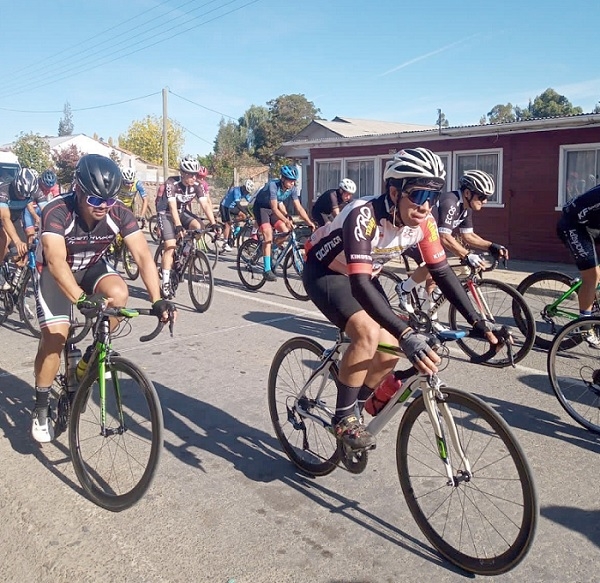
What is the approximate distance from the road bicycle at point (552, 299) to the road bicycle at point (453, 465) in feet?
9.59

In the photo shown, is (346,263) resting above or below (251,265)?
above

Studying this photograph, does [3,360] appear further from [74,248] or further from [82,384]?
[82,384]

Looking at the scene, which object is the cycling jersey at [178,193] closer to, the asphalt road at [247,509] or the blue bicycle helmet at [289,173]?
the blue bicycle helmet at [289,173]

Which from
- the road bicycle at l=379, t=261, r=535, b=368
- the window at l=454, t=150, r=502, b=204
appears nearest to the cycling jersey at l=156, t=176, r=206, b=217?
the road bicycle at l=379, t=261, r=535, b=368

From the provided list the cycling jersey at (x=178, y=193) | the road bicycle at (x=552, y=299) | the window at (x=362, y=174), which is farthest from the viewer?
the window at (x=362, y=174)

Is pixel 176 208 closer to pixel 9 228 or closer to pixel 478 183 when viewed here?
pixel 9 228

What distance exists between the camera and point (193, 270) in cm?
970

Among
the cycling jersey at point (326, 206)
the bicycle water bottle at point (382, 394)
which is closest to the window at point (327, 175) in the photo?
the cycling jersey at point (326, 206)

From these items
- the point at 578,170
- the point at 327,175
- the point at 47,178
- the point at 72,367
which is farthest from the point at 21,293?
the point at 327,175

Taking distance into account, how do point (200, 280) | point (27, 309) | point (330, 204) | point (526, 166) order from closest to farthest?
point (27, 309)
point (200, 280)
point (330, 204)
point (526, 166)

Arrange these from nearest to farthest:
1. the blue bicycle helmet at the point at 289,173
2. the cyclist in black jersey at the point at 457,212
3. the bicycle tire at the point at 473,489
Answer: the bicycle tire at the point at 473,489, the cyclist in black jersey at the point at 457,212, the blue bicycle helmet at the point at 289,173

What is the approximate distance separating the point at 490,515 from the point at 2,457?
324cm

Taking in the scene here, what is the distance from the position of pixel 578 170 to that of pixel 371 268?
13909mm

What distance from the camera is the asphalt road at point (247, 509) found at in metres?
3.15
